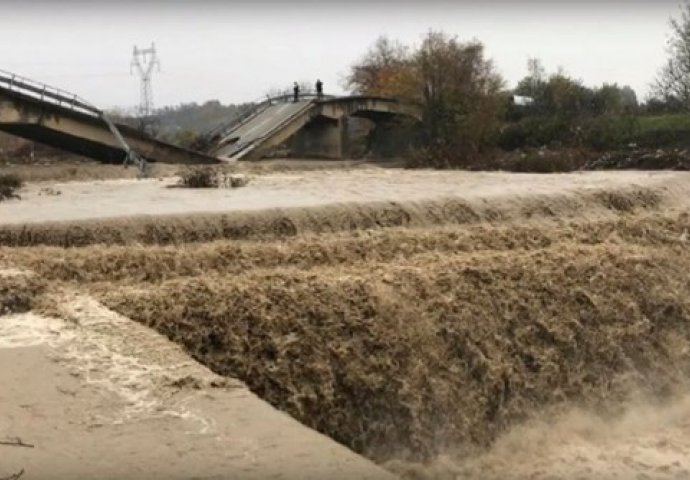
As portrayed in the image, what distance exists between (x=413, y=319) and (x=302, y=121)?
126 feet

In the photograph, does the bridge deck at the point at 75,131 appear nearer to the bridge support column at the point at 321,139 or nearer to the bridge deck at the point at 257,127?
the bridge deck at the point at 257,127

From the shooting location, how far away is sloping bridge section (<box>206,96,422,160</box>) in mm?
45062

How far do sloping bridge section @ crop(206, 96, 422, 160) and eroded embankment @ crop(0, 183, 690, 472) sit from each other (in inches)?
1232

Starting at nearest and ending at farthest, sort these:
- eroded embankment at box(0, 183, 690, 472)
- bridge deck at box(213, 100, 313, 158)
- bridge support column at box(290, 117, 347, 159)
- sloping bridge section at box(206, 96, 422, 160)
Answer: eroded embankment at box(0, 183, 690, 472) → bridge deck at box(213, 100, 313, 158) → sloping bridge section at box(206, 96, 422, 160) → bridge support column at box(290, 117, 347, 159)

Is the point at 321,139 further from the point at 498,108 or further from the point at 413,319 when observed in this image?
the point at 413,319

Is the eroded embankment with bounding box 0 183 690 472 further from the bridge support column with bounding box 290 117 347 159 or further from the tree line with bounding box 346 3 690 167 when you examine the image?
the bridge support column with bounding box 290 117 347 159

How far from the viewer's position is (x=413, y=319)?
9930mm

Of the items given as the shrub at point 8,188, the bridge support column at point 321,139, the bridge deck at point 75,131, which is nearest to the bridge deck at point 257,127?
the bridge support column at point 321,139

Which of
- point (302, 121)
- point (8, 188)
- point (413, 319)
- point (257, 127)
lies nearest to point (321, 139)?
point (302, 121)

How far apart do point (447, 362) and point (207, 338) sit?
2.62 metres

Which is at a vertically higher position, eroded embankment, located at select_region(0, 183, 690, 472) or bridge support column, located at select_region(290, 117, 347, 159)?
bridge support column, located at select_region(290, 117, 347, 159)

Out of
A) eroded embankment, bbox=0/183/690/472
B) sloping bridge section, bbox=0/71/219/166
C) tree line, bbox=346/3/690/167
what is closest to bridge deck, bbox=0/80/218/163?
sloping bridge section, bbox=0/71/219/166

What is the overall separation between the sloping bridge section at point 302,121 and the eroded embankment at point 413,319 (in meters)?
31.3

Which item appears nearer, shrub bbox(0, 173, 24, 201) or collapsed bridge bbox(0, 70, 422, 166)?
shrub bbox(0, 173, 24, 201)
